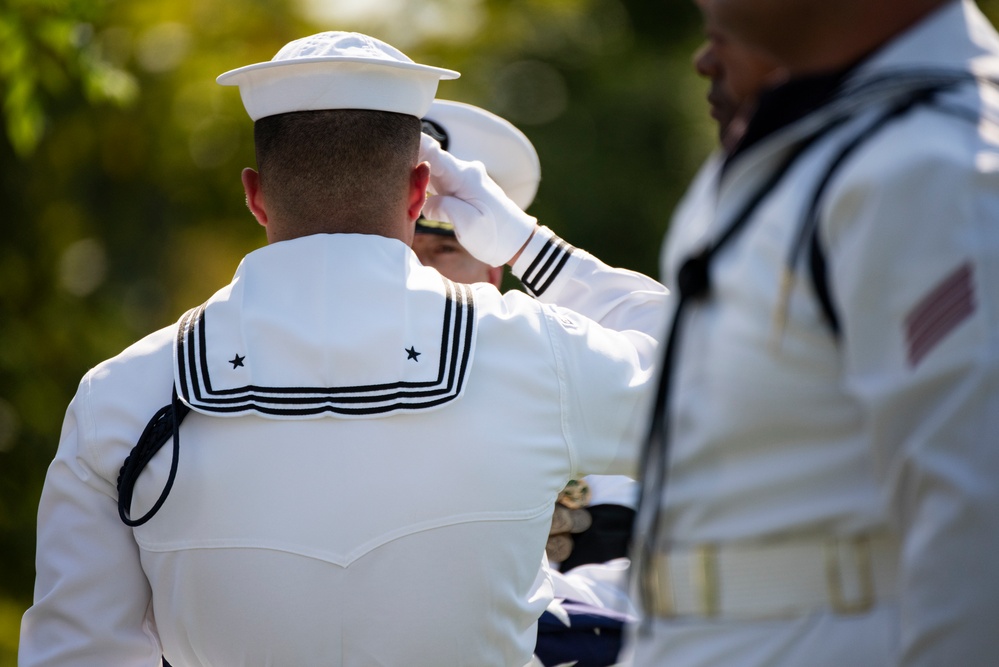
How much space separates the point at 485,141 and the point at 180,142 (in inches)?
378

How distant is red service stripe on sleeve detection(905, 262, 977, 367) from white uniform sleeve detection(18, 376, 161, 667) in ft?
4.79

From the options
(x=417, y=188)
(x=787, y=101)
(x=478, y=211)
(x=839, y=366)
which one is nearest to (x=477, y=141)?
(x=478, y=211)

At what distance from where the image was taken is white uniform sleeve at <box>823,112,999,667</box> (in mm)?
1222

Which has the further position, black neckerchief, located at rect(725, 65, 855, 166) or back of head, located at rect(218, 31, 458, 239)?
back of head, located at rect(218, 31, 458, 239)

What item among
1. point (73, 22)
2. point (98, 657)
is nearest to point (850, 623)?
point (98, 657)

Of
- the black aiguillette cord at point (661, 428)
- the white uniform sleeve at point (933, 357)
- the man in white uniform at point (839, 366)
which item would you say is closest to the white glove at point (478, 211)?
the man in white uniform at point (839, 366)

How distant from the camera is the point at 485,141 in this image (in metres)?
3.47

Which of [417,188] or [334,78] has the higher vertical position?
[334,78]

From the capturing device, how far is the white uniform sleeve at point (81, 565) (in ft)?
7.24

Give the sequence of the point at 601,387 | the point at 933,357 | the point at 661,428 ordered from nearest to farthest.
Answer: the point at 933,357 < the point at 661,428 < the point at 601,387

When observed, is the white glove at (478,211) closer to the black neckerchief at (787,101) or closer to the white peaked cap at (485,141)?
the white peaked cap at (485,141)

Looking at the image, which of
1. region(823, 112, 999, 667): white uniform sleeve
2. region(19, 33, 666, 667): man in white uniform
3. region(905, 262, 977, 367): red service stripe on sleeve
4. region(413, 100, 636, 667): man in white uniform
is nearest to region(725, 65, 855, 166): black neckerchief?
region(823, 112, 999, 667): white uniform sleeve

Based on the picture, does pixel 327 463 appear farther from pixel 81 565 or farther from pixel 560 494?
pixel 560 494

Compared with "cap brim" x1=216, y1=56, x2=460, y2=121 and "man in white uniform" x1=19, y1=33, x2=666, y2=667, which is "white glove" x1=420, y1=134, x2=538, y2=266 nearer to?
"cap brim" x1=216, y1=56, x2=460, y2=121
